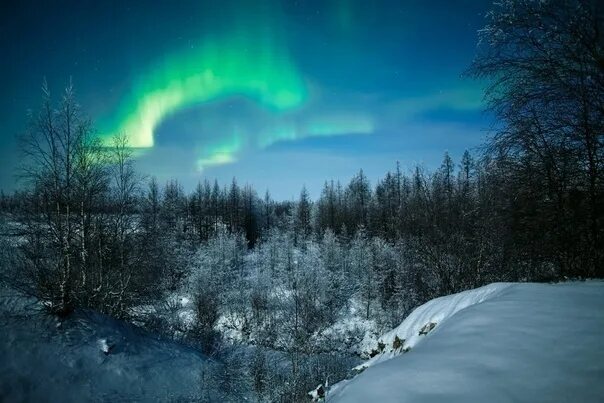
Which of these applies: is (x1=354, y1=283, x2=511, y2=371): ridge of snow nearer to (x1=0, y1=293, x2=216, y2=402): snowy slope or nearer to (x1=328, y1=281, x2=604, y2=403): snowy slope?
(x1=328, y1=281, x2=604, y2=403): snowy slope

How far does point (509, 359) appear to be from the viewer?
2.76 metres

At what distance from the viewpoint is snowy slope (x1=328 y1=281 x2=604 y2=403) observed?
232 centimetres

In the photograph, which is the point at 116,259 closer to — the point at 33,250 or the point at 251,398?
the point at 33,250

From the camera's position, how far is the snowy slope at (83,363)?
26.7 ft

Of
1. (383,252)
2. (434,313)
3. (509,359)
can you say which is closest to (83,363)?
(434,313)

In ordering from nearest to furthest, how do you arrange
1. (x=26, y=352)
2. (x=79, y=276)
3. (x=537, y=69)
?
(x=537, y=69) < (x=26, y=352) < (x=79, y=276)

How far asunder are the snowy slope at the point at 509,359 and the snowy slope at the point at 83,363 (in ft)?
30.6

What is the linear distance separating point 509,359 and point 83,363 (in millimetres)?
11496

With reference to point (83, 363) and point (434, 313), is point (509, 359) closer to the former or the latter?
point (434, 313)

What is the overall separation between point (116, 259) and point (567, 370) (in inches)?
649

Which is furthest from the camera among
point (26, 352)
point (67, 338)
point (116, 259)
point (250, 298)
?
point (250, 298)

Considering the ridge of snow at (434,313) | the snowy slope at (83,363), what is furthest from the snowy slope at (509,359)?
the snowy slope at (83,363)

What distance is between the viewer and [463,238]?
1301cm

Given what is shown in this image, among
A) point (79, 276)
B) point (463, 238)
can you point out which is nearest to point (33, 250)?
point (79, 276)
